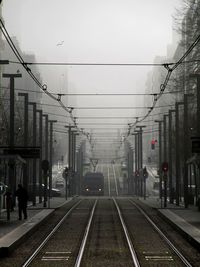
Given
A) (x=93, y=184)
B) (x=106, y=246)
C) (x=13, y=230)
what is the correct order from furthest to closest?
(x=93, y=184) < (x=13, y=230) < (x=106, y=246)

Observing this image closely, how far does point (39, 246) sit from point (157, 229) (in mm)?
8178

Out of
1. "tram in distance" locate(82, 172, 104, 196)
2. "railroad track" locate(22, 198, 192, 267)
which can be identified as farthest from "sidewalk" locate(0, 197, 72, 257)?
"tram in distance" locate(82, 172, 104, 196)

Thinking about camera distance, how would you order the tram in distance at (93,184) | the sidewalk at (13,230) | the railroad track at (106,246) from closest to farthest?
the railroad track at (106,246)
the sidewalk at (13,230)
the tram in distance at (93,184)

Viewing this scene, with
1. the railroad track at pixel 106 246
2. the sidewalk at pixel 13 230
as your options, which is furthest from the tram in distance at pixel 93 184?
the railroad track at pixel 106 246

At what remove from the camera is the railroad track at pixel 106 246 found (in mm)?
17859

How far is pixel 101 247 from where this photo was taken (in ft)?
70.6

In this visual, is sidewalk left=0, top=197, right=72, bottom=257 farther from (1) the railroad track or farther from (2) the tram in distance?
(2) the tram in distance

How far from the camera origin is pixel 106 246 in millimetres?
21875

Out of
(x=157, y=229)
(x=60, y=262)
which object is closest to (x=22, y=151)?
(x=157, y=229)

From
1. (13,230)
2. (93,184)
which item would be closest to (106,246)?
(13,230)

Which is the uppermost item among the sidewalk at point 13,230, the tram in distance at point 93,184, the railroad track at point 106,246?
the tram in distance at point 93,184

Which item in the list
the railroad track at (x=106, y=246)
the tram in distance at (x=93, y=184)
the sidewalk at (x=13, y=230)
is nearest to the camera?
the railroad track at (x=106, y=246)

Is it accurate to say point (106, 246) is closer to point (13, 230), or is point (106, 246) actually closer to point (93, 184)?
point (13, 230)

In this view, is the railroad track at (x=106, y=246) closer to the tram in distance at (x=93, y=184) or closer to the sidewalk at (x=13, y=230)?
the sidewalk at (x=13, y=230)
